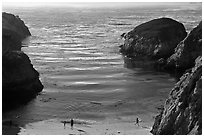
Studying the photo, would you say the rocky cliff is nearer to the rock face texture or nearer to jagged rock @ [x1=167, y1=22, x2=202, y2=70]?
the rock face texture

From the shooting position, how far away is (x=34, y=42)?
102 m

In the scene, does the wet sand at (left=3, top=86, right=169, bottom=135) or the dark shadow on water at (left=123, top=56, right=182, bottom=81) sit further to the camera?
the dark shadow on water at (left=123, top=56, right=182, bottom=81)

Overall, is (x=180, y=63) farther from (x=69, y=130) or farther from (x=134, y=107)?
(x=69, y=130)

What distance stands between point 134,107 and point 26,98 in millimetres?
12975

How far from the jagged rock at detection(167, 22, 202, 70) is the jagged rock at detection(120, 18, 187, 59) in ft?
19.9

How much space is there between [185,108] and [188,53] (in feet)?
116

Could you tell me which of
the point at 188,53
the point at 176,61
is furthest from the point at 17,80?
the point at 188,53

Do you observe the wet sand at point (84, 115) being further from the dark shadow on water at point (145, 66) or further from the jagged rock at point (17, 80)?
the dark shadow on water at point (145, 66)

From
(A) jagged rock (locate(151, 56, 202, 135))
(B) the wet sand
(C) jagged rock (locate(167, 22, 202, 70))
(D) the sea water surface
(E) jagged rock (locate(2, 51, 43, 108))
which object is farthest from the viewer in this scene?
(C) jagged rock (locate(167, 22, 202, 70))

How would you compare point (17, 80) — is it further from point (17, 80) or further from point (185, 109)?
point (185, 109)

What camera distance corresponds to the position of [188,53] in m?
64.1

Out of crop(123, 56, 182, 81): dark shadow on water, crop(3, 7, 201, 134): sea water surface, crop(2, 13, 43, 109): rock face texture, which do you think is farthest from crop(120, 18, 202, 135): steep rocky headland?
crop(2, 13, 43, 109): rock face texture

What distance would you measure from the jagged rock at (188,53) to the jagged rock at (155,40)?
607cm

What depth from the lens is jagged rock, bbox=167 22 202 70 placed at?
63.5 metres
